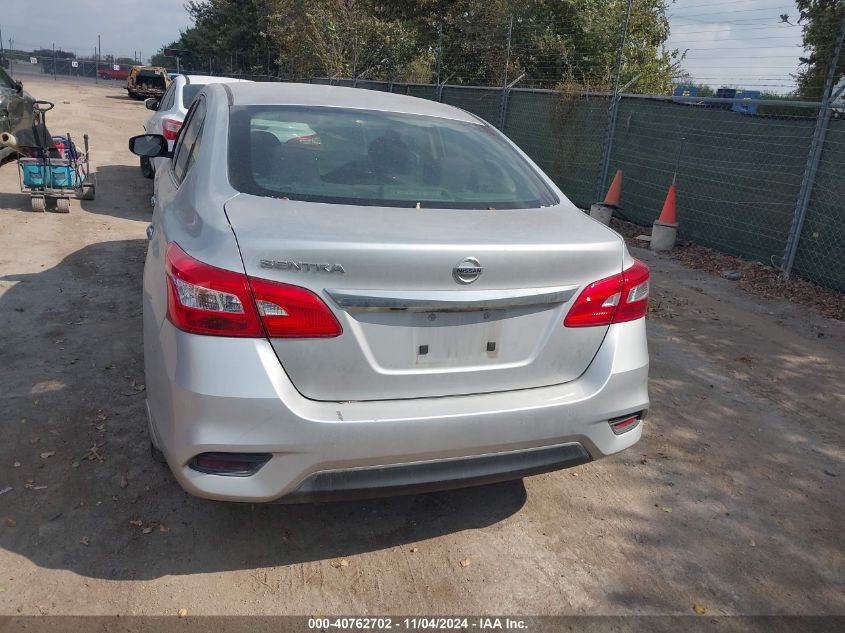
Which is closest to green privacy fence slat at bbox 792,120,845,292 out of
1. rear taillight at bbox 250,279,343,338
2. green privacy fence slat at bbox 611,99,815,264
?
green privacy fence slat at bbox 611,99,815,264

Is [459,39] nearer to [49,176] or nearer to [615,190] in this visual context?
[615,190]

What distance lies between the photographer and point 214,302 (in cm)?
234

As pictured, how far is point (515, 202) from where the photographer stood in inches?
126

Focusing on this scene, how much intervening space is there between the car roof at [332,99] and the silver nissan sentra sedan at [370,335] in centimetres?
52

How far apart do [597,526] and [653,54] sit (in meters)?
15.4

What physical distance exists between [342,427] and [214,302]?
0.58 meters

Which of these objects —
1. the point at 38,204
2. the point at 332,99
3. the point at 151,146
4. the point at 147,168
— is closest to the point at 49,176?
the point at 38,204

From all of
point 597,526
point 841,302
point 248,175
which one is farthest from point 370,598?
point 841,302

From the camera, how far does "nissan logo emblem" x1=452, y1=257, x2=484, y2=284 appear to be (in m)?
2.46

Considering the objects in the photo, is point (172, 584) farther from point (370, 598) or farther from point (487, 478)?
point (487, 478)

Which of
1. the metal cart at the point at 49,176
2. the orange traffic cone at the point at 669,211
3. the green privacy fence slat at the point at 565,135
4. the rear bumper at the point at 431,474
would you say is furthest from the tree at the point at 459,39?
the rear bumper at the point at 431,474

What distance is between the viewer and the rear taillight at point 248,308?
232 cm

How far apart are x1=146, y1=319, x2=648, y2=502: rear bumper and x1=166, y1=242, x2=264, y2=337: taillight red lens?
0.04 metres

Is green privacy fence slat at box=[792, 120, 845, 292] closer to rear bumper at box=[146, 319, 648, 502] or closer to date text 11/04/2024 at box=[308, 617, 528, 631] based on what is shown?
rear bumper at box=[146, 319, 648, 502]
